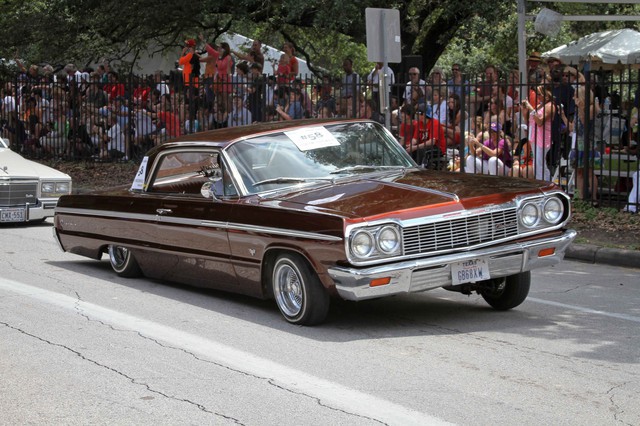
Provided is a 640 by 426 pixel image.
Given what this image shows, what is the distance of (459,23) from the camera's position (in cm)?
2286

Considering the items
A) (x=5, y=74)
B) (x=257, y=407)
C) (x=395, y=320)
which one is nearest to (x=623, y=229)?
(x=395, y=320)

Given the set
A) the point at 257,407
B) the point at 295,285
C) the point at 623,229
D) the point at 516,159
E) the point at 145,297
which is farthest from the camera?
the point at 516,159

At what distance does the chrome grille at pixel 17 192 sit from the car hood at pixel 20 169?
4.0 inches

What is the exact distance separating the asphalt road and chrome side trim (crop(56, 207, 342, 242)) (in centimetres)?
70

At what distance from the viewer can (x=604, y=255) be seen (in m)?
11.5

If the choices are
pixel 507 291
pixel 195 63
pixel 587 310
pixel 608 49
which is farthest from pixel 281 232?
pixel 608 49

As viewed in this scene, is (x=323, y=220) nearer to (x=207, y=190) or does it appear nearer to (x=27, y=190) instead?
(x=207, y=190)

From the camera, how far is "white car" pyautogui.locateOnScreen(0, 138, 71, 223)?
1422 centimetres

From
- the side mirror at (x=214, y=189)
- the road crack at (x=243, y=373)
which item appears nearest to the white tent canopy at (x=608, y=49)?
the side mirror at (x=214, y=189)

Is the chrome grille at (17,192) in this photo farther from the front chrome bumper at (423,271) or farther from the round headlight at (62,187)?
the front chrome bumper at (423,271)

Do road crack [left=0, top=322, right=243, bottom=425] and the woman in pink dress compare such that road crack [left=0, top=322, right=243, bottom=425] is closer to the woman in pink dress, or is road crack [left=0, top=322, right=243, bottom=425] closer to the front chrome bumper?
the front chrome bumper

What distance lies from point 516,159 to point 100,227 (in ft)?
22.6

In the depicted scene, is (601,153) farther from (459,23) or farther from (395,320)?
(459,23)

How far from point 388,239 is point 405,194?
575 mm
